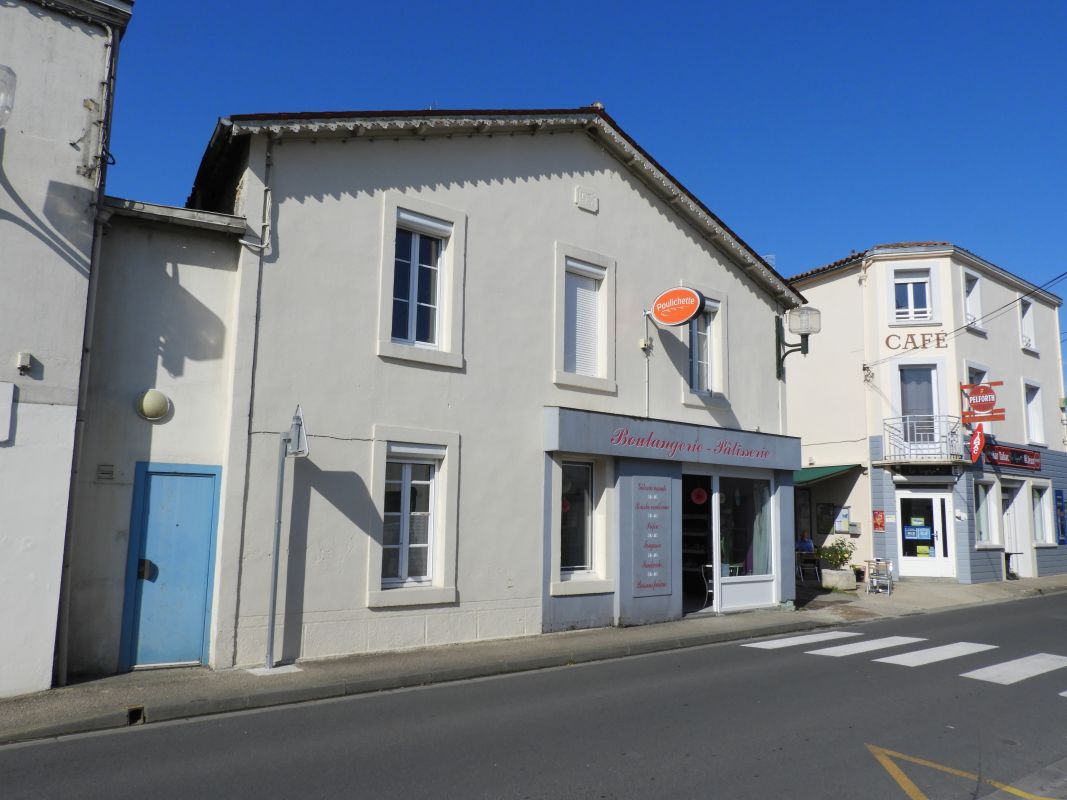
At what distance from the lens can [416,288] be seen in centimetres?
1062

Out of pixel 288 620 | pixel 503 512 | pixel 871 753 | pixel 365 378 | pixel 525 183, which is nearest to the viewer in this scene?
pixel 871 753

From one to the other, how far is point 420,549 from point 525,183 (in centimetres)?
547

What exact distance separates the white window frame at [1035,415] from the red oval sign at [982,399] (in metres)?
4.81

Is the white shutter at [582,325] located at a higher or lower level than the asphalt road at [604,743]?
higher

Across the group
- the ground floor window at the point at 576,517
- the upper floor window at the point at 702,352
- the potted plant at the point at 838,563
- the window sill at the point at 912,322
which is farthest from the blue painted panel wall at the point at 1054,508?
the ground floor window at the point at 576,517

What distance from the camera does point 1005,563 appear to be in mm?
22219

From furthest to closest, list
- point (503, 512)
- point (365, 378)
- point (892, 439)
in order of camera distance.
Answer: point (892, 439)
point (503, 512)
point (365, 378)

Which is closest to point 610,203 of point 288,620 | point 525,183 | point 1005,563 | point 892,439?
point 525,183

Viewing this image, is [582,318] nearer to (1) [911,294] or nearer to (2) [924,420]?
(2) [924,420]

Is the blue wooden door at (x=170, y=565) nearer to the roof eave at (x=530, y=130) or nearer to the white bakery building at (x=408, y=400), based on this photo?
the white bakery building at (x=408, y=400)

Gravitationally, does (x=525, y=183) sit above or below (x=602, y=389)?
above

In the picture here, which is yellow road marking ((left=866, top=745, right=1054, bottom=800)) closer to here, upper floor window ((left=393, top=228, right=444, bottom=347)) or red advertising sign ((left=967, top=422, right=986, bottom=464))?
upper floor window ((left=393, top=228, right=444, bottom=347))

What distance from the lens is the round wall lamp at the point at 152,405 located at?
8.53 metres

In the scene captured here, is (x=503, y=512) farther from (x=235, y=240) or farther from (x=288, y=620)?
(x=235, y=240)
